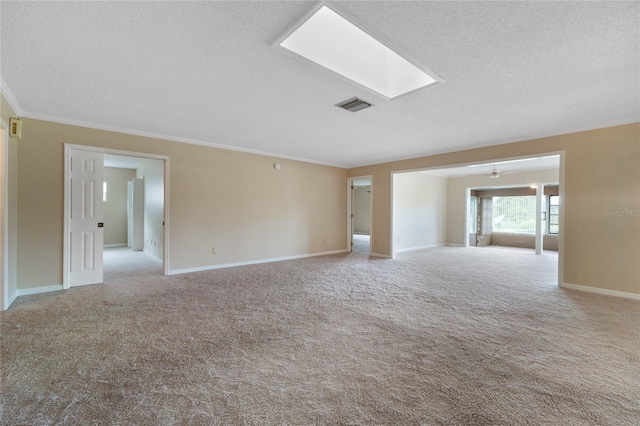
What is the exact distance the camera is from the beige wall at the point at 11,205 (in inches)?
125

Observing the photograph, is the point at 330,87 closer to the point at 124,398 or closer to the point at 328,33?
the point at 328,33

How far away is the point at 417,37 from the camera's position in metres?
1.96

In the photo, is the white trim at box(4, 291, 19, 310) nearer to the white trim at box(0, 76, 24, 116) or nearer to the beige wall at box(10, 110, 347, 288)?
the beige wall at box(10, 110, 347, 288)

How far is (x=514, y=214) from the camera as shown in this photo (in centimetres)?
1102

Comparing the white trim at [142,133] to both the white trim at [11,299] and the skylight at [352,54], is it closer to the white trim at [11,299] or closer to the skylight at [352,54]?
the white trim at [11,299]

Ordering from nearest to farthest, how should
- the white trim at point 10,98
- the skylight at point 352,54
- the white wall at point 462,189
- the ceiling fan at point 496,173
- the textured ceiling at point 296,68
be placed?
the textured ceiling at point 296,68, the skylight at point 352,54, the white trim at point 10,98, the ceiling fan at point 496,173, the white wall at point 462,189

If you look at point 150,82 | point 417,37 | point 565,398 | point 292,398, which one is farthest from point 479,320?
point 150,82

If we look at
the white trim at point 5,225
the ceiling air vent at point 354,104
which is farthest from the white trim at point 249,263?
the ceiling air vent at point 354,104

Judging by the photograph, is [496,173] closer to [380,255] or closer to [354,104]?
[380,255]

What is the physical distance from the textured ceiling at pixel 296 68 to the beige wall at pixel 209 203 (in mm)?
479

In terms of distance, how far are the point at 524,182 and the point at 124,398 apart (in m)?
10.4

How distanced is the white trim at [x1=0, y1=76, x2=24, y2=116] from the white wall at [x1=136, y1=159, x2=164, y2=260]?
2.47m

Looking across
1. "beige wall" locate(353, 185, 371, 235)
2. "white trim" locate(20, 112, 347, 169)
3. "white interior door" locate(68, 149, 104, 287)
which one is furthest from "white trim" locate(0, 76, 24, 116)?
"beige wall" locate(353, 185, 371, 235)

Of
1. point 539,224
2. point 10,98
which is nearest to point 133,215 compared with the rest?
point 10,98
